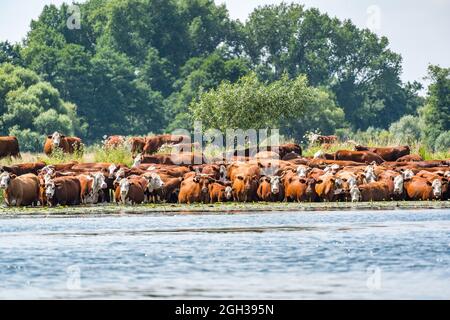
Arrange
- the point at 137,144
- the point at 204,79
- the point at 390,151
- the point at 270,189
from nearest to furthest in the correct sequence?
the point at 270,189 → the point at 390,151 → the point at 137,144 → the point at 204,79

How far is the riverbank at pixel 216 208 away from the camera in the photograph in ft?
139

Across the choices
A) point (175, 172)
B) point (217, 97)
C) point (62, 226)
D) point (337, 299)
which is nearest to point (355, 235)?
point (62, 226)

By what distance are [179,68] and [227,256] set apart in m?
103

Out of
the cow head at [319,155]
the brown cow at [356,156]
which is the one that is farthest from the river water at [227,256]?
the cow head at [319,155]

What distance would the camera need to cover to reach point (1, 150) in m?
61.8

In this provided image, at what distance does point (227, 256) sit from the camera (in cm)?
2956

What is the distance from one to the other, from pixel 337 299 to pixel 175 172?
28.6 metres

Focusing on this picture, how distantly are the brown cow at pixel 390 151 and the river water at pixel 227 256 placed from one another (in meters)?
18.5

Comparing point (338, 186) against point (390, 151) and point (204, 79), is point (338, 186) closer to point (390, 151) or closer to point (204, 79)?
point (390, 151)

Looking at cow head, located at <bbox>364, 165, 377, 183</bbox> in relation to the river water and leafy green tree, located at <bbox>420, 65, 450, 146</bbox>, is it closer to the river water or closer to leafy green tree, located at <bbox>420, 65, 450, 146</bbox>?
the river water

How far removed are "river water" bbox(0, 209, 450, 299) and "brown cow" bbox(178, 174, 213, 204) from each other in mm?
5182

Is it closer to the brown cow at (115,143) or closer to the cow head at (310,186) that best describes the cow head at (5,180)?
the cow head at (310,186)

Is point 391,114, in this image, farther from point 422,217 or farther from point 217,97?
point 422,217

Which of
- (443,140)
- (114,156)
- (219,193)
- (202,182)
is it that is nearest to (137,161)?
(114,156)
